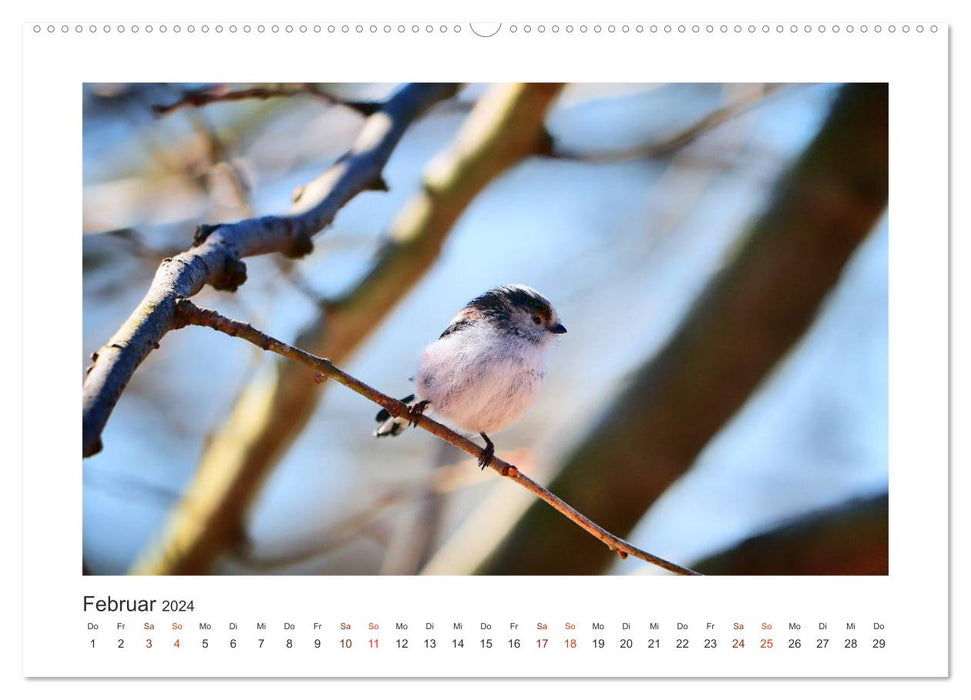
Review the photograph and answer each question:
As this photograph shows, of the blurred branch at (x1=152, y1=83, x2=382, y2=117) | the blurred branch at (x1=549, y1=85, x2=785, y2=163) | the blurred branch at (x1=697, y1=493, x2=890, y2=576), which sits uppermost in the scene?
the blurred branch at (x1=549, y1=85, x2=785, y2=163)

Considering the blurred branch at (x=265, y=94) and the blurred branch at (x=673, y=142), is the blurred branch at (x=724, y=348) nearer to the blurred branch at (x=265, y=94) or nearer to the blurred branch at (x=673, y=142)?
the blurred branch at (x=673, y=142)

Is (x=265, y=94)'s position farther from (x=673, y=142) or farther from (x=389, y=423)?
(x=673, y=142)

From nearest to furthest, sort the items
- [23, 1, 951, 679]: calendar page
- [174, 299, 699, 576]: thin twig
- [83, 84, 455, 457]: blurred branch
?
[83, 84, 455, 457]: blurred branch, [174, 299, 699, 576]: thin twig, [23, 1, 951, 679]: calendar page

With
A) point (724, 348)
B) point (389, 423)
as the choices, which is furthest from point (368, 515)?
point (724, 348)

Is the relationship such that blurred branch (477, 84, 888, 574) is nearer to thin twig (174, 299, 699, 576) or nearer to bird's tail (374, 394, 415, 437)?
bird's tail (374, 394, 415, 437)

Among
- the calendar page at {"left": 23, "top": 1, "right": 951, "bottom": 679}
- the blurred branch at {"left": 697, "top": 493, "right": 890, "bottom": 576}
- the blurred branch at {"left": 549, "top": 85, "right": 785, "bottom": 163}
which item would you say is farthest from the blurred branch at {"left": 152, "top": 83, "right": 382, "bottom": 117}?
the blurred branch at {"left": 697, "top": 493, "right": 890, "bottom": 576}
